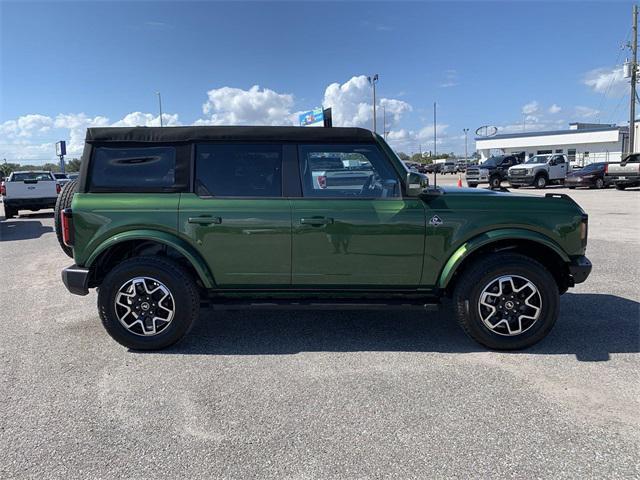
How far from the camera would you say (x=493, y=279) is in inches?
156

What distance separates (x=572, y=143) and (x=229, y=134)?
6791 cm

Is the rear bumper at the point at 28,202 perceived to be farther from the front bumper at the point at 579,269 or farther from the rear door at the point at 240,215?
the front bumper at the point at 579,269

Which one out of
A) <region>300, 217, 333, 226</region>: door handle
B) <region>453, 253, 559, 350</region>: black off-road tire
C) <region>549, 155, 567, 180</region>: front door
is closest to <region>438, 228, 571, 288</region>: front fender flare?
<region>453, 253, 559, 350</region>: black off-road tire

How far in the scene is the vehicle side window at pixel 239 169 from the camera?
408 cm

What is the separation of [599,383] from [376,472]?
2.01 m

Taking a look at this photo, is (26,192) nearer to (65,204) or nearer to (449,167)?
(65,204)

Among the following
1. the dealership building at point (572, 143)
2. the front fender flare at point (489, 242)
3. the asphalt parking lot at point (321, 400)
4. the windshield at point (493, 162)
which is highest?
the dealership building at point (572, 143)

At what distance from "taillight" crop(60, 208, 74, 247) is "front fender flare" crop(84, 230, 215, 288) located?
0.23m

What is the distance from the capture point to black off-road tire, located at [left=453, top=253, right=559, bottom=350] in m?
3.95

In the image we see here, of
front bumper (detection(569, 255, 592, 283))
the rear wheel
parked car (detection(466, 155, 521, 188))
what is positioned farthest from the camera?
parked car (detection(466, 155, 521, 188))

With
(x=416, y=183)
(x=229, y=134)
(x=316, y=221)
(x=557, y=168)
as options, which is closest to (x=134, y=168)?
(x=229, y=134)

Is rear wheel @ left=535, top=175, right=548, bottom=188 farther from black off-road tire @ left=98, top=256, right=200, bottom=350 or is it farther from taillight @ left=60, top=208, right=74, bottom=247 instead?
taillight @ left=60, top=208, right=74, bottom=247

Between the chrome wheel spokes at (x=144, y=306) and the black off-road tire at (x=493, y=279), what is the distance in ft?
8.29

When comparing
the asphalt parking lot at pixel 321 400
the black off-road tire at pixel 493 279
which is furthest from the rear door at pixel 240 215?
the black off-road tire at pixel 493 279
